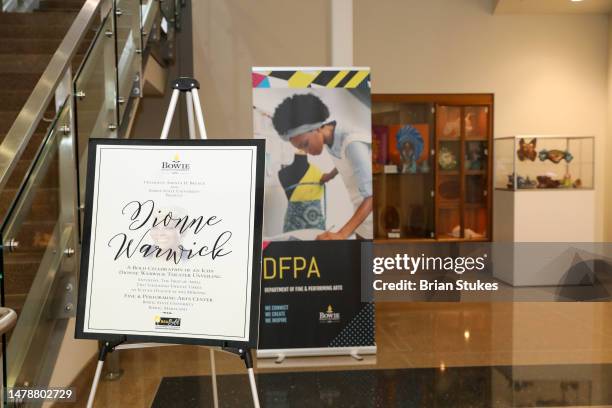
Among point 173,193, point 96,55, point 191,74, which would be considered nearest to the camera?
point 173,193

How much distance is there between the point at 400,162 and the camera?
24.4 feet

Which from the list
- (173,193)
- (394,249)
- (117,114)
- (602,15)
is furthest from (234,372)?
(602,15)

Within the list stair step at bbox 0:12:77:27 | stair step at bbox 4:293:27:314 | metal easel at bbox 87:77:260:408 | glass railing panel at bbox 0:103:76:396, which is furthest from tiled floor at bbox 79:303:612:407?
stair step at bbox 0:12:77:27

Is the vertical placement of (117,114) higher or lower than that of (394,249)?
higher

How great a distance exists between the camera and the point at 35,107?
108 inches

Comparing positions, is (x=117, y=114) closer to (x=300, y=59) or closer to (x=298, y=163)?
(x=298, y=163)

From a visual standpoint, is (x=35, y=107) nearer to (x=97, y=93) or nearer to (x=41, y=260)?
(x=41, y=260)

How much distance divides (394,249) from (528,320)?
1.90 meters

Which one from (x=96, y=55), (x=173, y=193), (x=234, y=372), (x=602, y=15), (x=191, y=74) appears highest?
(x=602, y=15)

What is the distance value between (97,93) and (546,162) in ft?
17.4

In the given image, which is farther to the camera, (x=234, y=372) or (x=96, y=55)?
(x=234, y=372)

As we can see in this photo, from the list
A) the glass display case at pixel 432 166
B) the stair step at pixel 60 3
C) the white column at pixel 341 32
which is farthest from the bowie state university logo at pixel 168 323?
the stair step at pixel 60 3

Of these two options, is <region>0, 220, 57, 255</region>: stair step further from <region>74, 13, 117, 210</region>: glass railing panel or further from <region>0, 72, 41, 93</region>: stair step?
<region>0, 72, 41, 93</region>: stair step

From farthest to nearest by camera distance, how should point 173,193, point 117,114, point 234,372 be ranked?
point 234,372, point 117,114, point 173,193
